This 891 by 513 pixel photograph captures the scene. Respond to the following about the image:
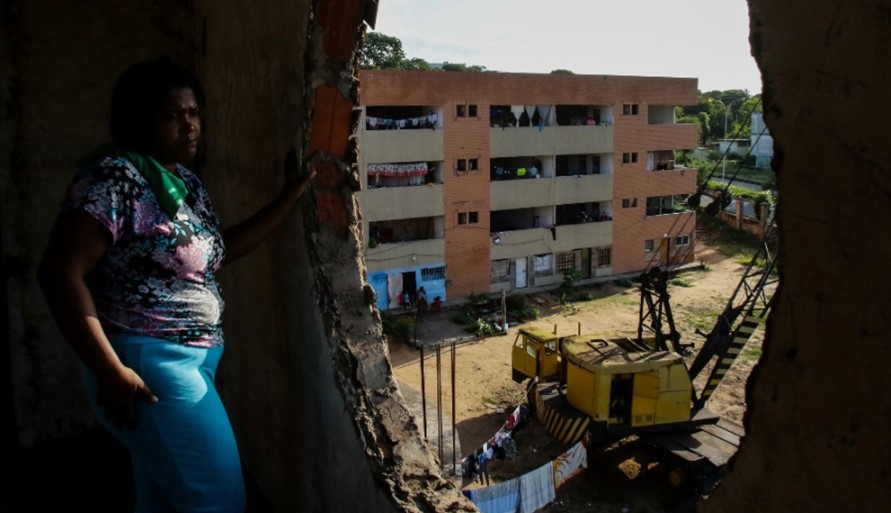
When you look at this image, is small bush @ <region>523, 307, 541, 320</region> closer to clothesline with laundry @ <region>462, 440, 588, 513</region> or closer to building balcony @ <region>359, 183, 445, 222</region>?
building balcony @ <region>359, 183, 445, 222</region>

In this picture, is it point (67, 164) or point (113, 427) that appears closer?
point (113, 427)

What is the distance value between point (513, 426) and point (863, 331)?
12.1 meters

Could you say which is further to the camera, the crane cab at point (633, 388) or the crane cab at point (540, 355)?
the crane cab at point (540, 355)

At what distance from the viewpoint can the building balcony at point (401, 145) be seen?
19.2 m

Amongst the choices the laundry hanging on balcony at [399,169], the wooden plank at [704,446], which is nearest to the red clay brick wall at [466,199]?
the laundry hanging on balcony at [399,169]

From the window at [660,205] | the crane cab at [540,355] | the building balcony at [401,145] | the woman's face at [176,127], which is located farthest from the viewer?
the window at [660,205]

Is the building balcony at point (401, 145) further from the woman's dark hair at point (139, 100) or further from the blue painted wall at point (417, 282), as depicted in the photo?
the woman's dark hair at point (139, 100)

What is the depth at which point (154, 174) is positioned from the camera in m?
1.91

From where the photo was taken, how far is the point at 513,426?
42.0 feet

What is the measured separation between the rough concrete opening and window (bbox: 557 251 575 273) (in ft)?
67.9

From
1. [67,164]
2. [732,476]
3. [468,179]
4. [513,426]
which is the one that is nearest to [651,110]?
[468,179]

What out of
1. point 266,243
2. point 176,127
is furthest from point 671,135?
point 176,127

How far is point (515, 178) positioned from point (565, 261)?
3.45 m

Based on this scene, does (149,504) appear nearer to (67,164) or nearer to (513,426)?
(67,164)
